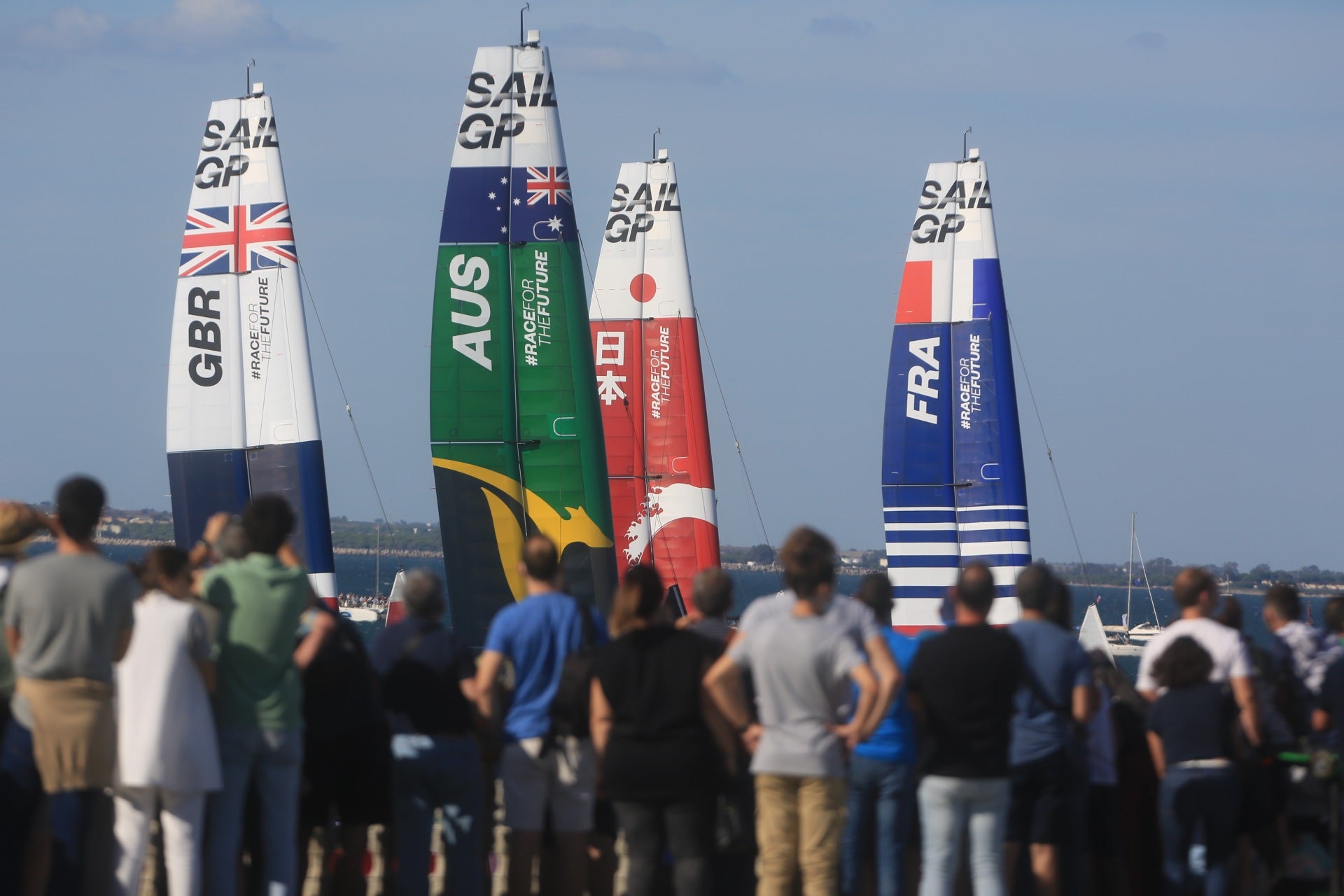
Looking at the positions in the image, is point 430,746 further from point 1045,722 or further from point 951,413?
point 951,413

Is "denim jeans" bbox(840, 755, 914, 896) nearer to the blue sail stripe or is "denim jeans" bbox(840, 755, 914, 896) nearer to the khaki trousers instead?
the khaki trousers

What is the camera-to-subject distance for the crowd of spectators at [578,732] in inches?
259

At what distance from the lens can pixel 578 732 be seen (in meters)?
7.37

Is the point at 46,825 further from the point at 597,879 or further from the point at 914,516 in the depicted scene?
the point at 914,516

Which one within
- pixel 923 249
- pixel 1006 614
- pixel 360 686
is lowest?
pixel 1006 614

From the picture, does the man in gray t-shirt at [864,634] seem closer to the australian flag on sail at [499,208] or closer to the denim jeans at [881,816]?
the denim jeans at [881,816]

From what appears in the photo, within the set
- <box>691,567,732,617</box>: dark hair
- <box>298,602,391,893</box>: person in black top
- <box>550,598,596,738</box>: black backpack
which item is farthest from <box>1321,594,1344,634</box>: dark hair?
<box>298,602,391,893</box>: person in black top

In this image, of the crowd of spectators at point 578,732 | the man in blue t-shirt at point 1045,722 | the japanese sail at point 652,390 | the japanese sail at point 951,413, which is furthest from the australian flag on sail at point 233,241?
the man in blue t-shirt at point 1045,722

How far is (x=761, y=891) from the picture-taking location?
6.95 m

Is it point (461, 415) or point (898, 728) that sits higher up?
point (461, 415)

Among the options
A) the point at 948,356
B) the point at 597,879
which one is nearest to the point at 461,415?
the point at 948,356

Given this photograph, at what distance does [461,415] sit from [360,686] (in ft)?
36.3

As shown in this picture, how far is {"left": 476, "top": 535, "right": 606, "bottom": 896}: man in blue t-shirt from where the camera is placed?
7.31 metres

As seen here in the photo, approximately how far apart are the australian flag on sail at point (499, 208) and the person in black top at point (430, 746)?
11.1 metres
